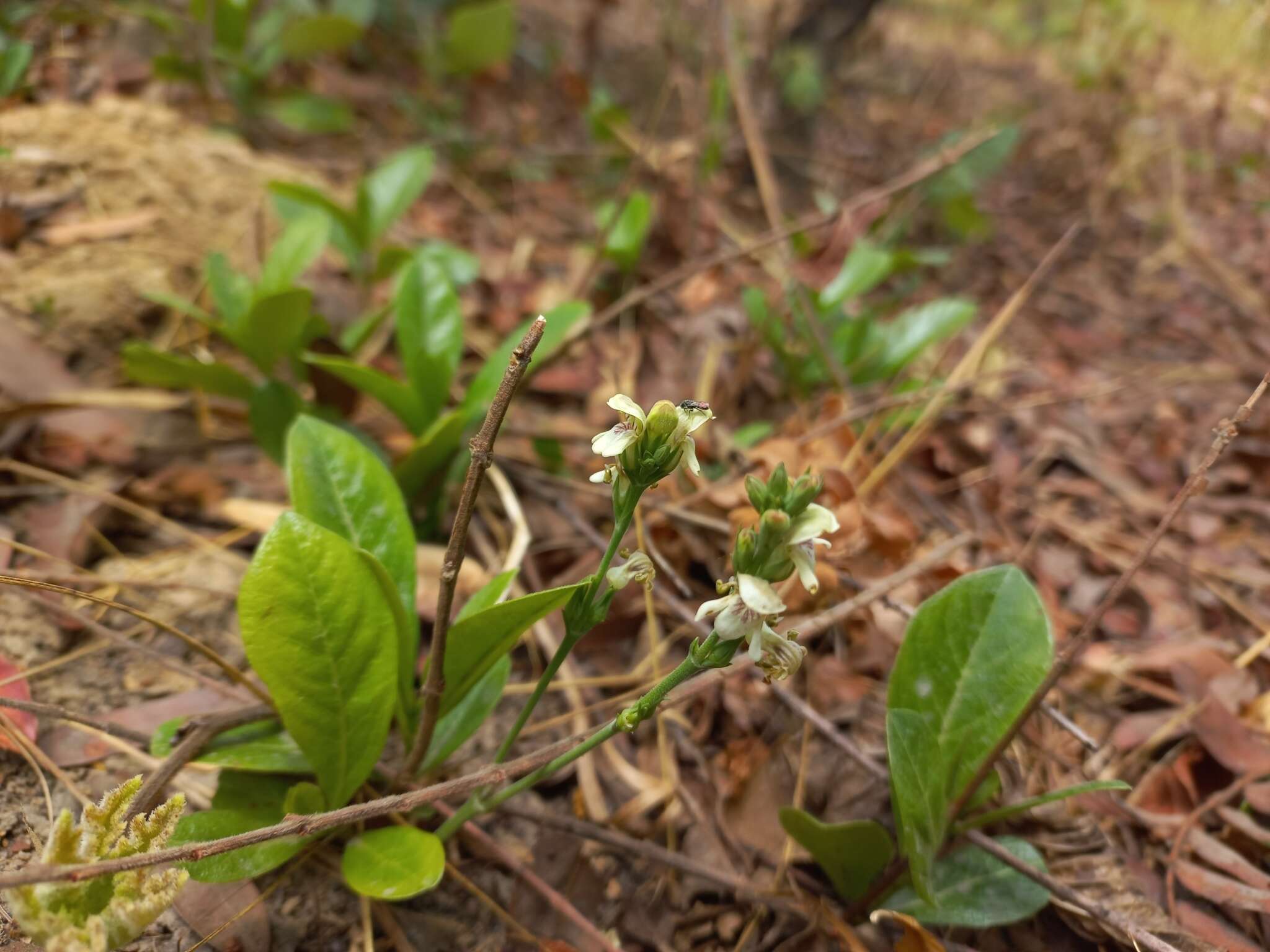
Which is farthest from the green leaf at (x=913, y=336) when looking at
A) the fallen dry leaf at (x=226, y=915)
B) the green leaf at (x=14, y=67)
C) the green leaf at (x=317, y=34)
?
the green leaf at (x=14, y=67)

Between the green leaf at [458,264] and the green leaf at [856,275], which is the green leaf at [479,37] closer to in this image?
the green leaf at [458,264]

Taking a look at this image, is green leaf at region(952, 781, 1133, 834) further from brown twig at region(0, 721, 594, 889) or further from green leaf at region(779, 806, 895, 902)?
brown twig at region(0, 721, 594, 889)

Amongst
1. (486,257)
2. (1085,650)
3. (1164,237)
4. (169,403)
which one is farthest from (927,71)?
(169,403)

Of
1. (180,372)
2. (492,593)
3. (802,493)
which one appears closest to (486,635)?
(492,593)

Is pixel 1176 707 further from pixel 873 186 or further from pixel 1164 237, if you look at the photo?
pixel 1164 237

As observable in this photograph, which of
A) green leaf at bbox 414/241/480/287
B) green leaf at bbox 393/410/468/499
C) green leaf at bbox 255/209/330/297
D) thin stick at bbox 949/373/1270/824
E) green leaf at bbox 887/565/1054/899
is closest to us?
thin stick at bbox 949/373/1270/824

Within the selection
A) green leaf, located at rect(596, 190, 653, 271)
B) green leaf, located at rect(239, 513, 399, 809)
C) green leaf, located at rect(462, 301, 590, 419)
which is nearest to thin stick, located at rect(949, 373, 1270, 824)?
green leaf, located at rect(239, 513, 399, 809)
